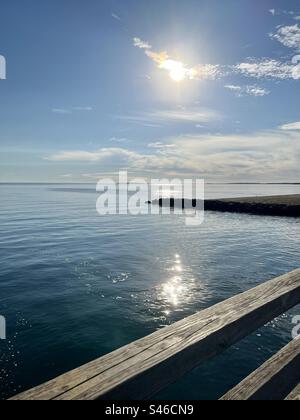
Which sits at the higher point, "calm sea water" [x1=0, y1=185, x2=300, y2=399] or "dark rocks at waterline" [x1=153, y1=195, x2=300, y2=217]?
"dark rocks at waterline" [x1=153, y1=195, x2=300, y2=217]

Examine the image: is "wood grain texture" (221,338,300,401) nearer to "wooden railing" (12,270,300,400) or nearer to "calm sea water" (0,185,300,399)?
"wooden railing" (12,270,300,400)

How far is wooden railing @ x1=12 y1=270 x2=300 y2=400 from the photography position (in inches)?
77.2

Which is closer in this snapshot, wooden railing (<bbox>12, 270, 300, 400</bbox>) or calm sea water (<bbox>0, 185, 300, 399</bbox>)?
wooden railing (<bbox>12, 270, 300, 400</bbox>)

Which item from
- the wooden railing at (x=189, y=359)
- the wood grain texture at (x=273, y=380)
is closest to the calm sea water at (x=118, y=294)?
the wood grain texture at (x=273, y=380)

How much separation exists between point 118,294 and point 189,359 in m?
12.2

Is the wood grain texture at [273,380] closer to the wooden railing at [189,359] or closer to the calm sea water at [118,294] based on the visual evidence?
the wooden railing at [189,359]

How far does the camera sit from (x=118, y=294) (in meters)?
14.2

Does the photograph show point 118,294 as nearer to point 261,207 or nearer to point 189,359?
point 189,359

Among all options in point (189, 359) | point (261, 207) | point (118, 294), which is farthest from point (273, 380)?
point (261, 207)

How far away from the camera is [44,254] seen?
22.6m

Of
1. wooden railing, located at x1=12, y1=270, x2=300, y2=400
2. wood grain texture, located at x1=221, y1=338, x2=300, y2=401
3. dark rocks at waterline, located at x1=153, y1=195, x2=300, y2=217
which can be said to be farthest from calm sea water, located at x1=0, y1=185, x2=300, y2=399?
dark rocks at waterline, located at x1=153, y1=195, x2=300, y2=217

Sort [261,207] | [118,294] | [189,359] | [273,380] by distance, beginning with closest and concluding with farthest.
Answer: [189,359], [273,380], [118,294], [261,207]

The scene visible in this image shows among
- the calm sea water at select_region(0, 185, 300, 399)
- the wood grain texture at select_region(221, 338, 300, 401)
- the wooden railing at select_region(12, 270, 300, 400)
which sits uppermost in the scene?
the wooden railing at select_region(12, 270, 300, 400)

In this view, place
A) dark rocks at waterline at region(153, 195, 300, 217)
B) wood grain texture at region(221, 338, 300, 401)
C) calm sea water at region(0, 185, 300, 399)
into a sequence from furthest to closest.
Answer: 1. dark rocks at waterline at region(153, 195, 300, 217)
2. calm sea water at region(0, 185, 300, 399)
3. wood grain texture at region(221, 338, 300, 401)
